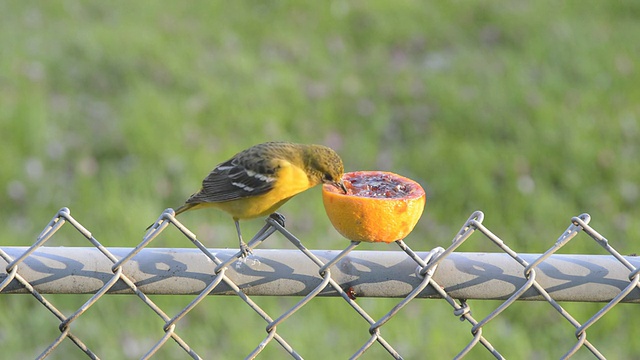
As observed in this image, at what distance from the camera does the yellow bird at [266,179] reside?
10.3ft

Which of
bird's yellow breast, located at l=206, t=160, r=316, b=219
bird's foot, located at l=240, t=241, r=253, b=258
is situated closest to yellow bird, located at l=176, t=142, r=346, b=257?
bird's yellow breast, located at l=206, t=160, r=316, b=219

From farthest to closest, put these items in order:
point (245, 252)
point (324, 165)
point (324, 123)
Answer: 1. point (324, 123)
2. point (324, 165)
3. point (245, 252)

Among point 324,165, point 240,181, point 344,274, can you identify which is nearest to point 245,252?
point 344,274

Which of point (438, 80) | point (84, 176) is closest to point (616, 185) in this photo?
point (438, 80)

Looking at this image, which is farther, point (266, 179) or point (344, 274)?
point (266, 179)

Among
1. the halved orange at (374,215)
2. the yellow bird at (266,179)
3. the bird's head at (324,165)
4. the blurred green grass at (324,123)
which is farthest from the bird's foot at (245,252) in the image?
the blurred green grass at (324,123)

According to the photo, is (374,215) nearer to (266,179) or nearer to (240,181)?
(266,179)

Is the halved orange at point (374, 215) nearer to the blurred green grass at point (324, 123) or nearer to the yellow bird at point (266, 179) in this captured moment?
the yellow bird at point (266, 179)

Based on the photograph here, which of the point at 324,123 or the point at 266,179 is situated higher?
the point at 266,179

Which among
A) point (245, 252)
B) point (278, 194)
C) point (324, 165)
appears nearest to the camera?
point (245, 252)

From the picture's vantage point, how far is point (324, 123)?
20.7 feet

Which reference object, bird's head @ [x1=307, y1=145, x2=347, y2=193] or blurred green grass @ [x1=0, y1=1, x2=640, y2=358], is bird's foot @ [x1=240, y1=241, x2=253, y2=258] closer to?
bird's head @ [x1=307, y1=145, x2=347, y2=193]

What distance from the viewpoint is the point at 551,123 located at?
6.07 metres

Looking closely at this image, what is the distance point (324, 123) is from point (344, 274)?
13.9 feet
